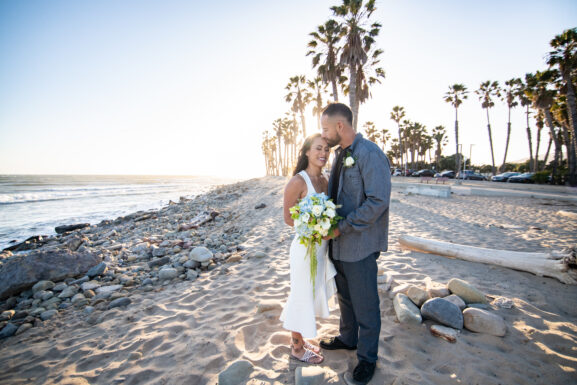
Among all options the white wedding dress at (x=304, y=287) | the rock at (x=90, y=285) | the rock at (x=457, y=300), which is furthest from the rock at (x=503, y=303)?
the rock at (x=90, y=285)

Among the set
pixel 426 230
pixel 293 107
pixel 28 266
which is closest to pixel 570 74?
pixel 426 230

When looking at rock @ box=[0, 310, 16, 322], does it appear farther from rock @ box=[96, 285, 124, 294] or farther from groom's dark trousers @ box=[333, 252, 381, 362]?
groom's dark trousers @ box=[333, 252, 381, 362]

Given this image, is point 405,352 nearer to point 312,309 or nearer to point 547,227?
point 312,309

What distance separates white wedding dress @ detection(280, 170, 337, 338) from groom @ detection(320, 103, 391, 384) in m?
0.22

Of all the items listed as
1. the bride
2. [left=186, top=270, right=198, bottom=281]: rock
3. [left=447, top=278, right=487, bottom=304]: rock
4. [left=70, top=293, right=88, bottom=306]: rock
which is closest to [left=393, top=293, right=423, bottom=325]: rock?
[left=447, top=278, right=487, bottom=304]: rock

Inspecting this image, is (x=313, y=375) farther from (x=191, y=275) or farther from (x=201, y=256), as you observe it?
(x=201, y=256)

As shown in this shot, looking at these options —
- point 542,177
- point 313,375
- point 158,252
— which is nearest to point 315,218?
point 313,375

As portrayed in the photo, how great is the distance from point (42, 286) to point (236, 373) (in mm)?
5121

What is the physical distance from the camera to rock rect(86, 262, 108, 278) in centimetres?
562

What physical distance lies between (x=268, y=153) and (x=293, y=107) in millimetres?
48424

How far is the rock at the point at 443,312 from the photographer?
9.86 feet

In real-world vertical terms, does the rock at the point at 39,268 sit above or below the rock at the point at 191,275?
above

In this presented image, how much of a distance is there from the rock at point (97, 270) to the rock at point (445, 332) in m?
6.60

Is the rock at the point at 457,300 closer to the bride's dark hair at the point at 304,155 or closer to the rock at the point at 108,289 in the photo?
the bride's dark hair at the point at 304,155
